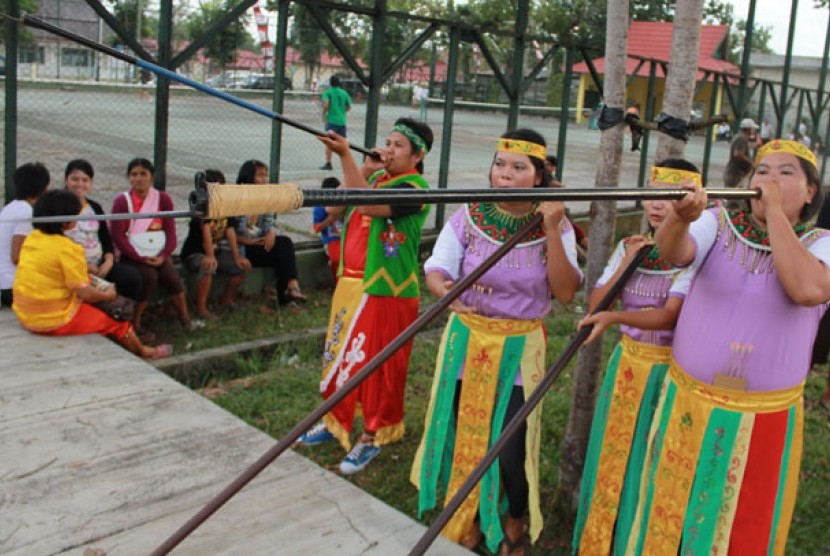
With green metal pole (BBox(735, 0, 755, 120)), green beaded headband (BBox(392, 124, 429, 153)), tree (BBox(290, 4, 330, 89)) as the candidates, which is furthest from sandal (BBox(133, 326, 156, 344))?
green metal pole (BBox(735, 0, 755, 120))

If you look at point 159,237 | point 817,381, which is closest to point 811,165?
point 817,381

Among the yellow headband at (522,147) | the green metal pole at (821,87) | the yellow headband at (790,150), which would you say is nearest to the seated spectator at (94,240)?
the yellow headband at (522,147)

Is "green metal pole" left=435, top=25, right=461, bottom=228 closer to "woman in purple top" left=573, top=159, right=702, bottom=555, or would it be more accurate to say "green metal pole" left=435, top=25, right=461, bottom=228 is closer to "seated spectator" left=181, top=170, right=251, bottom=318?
"seated spectator" left=181, top=170, right=251, bottom=318

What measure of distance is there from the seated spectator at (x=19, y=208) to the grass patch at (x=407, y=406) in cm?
109

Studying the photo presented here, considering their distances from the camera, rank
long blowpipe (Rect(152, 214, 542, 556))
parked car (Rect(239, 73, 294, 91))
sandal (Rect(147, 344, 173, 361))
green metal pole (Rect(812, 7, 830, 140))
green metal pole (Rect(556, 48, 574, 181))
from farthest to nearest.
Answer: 1. green metal pole (Rect(812, 7, 830, 140))
2. green metal pole (Rect(556, 48, 574, 181))
3. parked car (Rect(239, 73, 294, 91))
4. sandal (Rect(147, 344, 173, 361))
5. long blowpipe (Rect(152, 214, 542, 556))

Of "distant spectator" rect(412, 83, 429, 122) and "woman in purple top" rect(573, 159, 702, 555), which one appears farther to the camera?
"distant spectator" rect(412, 83, 429, 122)

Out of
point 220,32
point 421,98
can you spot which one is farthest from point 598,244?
point 421,98

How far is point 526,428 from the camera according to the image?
3180 millimetres

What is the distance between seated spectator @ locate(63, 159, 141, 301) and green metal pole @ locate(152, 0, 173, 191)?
58 centimetres

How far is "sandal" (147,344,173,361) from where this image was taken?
5.14 m

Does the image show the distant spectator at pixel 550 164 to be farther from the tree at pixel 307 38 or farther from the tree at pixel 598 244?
the tree at pixel 307 38

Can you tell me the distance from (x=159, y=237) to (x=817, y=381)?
15.2ft

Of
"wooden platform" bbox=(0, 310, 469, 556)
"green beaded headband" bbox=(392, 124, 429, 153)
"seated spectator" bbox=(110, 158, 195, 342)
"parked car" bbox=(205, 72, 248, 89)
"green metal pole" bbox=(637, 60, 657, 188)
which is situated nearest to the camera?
"wooden platform" bbox=(0, 310, 469, 556)

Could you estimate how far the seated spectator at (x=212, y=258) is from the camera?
5855 mm
